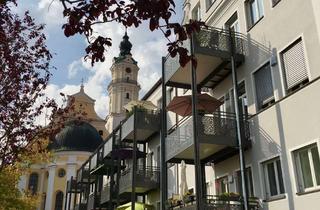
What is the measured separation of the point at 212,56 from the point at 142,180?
31.6 feet

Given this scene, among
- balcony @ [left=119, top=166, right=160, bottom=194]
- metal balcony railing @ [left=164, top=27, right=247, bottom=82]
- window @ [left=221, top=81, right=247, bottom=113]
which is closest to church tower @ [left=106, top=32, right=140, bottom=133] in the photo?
balcony @ [left=119, top=166, right=160, bottom=194]

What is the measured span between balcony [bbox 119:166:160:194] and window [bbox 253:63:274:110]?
31.5ft

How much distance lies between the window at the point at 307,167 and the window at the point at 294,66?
202 centimetres

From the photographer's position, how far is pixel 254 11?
15961 millimetres

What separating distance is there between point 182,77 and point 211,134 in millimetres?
4238

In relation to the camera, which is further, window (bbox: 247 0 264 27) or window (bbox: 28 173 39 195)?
window (bbox: 28 173 39 195)

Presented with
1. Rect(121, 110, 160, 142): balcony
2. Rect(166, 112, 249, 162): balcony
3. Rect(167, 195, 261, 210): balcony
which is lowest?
Rect(167, 195, 261, 210): balcony

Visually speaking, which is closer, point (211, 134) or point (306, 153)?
point (306, 153)

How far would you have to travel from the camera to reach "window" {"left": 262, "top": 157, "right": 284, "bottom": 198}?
41.6ft

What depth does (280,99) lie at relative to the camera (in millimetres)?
13023

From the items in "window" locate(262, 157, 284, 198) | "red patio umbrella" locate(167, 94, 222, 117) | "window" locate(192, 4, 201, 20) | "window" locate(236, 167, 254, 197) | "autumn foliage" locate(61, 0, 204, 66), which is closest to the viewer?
"autumn foliage" locate(61, 0, 204, 66)

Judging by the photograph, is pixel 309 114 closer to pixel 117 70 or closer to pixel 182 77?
pixel 182 77

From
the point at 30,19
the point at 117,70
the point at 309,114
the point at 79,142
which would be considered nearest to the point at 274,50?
the point at 309,114

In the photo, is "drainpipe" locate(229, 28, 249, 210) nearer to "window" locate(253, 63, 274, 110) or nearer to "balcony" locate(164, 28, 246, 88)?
"balcony" locate(164, 28, 246, 88)
